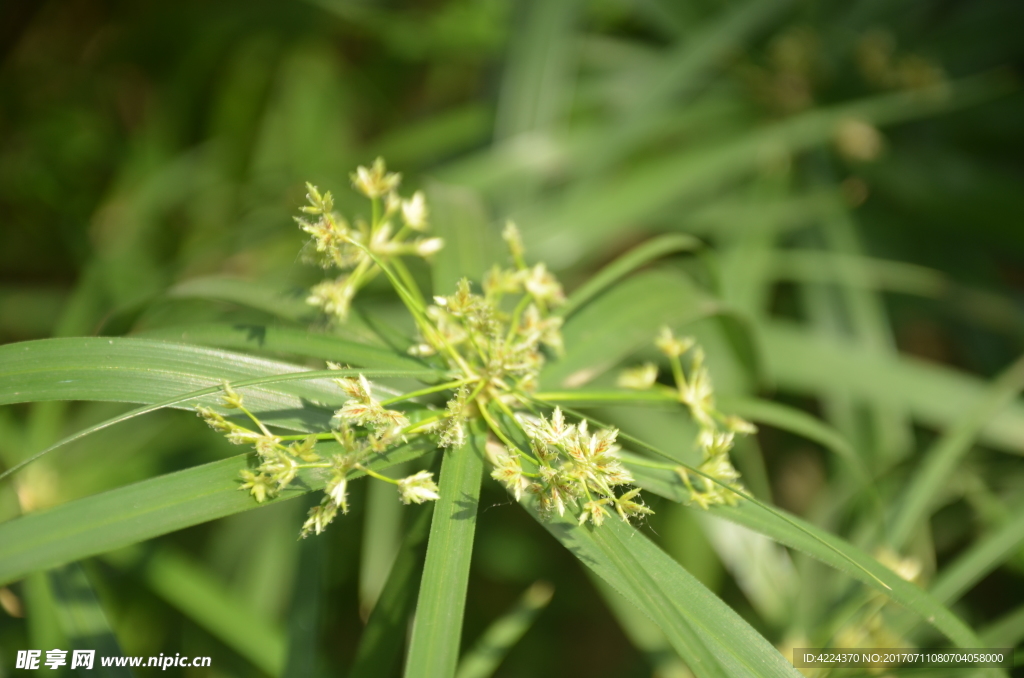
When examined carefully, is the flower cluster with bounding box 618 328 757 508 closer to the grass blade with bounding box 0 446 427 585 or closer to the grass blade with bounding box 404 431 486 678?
the grass blade with bounding box 404 431 486 678

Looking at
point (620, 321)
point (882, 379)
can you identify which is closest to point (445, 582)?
point (620, 321)

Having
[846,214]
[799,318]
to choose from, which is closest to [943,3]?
[846,214]

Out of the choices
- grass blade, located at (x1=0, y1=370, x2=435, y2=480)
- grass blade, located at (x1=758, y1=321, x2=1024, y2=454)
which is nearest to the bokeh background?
grass blade, located at (x1=758, y1=321, x2=1024, y2=454)

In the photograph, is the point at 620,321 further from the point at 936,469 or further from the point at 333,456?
the point at 936,469

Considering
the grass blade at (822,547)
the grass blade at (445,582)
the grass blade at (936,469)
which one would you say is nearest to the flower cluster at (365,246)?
the grass blade at (445,582)

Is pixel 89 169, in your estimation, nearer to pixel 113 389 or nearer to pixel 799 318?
pixel 113 389

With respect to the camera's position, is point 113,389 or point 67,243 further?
point 67,243
